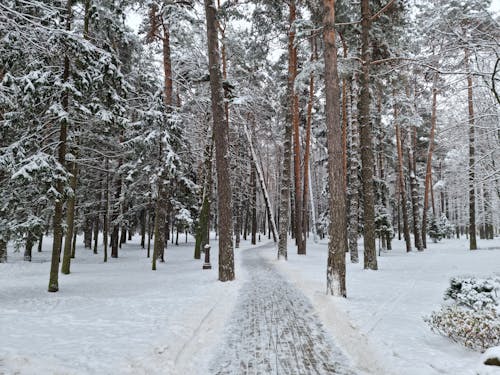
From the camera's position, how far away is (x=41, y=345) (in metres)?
4.57

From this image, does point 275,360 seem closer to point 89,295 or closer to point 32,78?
point 89,295

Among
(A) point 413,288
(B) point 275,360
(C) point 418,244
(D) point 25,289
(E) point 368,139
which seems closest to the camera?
(B) point 275,360

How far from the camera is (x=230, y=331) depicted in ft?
17.8

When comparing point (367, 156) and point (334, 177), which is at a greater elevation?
point (367, 156)

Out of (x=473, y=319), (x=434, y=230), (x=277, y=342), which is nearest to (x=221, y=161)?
(x=277, y=342)

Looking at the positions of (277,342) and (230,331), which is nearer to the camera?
(277,342)

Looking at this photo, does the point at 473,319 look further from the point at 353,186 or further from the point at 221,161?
the point at 353,186

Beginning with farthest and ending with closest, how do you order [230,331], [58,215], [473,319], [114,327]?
[58,215], [114,327], [230,331], [473,319]

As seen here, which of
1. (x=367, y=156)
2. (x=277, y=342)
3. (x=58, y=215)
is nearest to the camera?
(x=277, y=342)

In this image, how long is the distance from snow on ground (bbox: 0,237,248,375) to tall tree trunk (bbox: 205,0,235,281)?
0.81 m

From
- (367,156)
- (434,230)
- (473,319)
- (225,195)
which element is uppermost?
(367,156)

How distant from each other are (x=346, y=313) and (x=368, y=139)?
801 cm

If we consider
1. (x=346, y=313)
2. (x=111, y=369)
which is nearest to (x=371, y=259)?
(x=346, y=313)

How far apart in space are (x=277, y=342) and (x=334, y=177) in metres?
4.36
